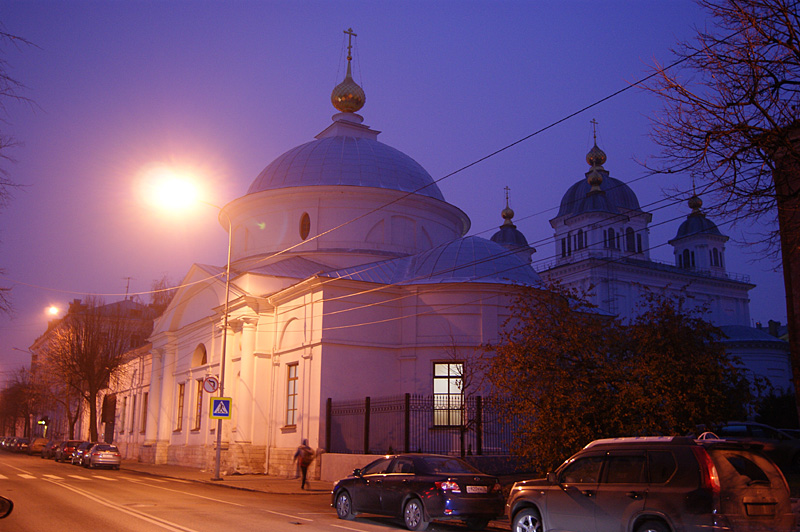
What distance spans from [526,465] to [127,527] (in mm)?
8064

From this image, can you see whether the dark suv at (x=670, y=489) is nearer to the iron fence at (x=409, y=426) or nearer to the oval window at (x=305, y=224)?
the iron fence at (x=409, y=426)

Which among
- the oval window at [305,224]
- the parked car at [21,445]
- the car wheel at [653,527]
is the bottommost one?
the parked car at [21,445]

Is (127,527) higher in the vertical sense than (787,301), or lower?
lower

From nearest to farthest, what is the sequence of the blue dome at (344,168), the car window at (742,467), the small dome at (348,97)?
the car window at (742,467) → the blue dome at (344,168) → the small dome at (348,97)

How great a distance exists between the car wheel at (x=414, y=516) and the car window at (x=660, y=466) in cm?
455

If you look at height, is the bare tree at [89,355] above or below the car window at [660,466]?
above

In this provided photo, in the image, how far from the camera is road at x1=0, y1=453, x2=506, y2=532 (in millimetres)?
11836

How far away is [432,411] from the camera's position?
22.0 metres

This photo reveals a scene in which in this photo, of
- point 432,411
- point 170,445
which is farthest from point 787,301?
point 170,445

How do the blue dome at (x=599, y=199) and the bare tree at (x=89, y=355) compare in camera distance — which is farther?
the blue dome at (x=599, y=199)

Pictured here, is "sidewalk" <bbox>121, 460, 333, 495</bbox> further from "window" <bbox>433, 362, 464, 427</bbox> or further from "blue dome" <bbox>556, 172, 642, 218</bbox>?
"blue dome" <bbox>556, 172, 642, 218</bbox>

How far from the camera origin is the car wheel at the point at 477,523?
1261cm

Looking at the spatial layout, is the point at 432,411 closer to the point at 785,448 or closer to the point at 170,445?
the point at 785,448

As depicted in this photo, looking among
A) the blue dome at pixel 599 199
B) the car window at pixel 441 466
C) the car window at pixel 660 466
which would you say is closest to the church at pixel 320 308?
the car window at pixel 441 466
